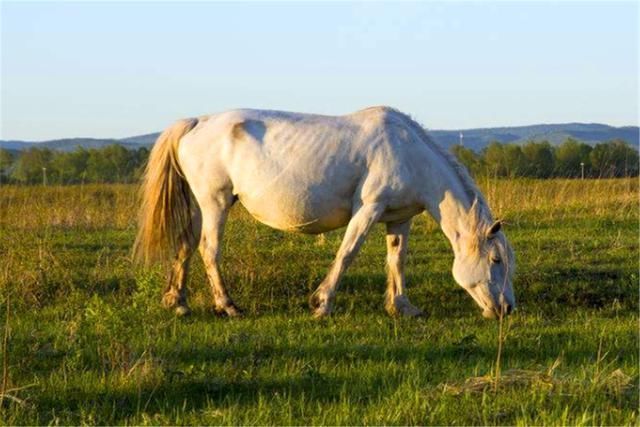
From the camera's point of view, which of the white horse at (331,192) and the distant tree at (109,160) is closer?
the white horse at (331,192)

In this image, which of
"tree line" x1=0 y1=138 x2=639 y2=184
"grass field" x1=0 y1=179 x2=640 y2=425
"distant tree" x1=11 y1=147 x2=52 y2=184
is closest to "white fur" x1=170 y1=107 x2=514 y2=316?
"grass field" x1=0 y1=179 x2=640 y2=425

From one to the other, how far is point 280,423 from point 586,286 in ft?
18.7

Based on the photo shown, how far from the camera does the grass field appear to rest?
6.12 metres

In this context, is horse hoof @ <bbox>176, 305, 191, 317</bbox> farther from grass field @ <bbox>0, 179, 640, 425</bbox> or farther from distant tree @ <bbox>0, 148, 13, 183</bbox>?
distant tree @ <bbox>0, 148, 13, 183</bbox>

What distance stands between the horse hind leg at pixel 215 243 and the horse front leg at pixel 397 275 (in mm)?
1409

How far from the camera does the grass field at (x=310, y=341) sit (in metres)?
6.12

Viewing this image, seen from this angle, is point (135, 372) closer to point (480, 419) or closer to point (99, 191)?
point (480, 419)

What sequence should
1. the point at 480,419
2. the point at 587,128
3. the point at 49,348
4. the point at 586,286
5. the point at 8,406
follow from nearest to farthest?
the point at 480,419
the point at 8,406
the point at 49,348
the point at 586,286
the point at 587,128

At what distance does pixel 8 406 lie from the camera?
6309mm

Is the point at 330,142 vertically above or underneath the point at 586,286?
above

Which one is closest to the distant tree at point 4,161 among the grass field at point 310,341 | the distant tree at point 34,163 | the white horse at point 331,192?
the distant tree at point 34,163

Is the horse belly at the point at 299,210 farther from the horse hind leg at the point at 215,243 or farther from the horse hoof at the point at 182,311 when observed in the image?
the horse hoof at the point at 182,311

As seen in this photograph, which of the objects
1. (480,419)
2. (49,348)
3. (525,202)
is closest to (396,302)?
(49,348)

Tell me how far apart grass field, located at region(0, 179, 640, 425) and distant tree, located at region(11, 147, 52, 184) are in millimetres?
26648
